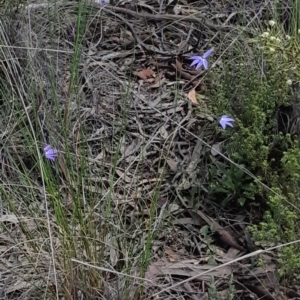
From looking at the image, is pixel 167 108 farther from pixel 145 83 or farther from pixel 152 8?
pixel 152 8

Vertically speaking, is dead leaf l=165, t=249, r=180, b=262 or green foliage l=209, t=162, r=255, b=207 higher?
green foliage l=209, t=162, r=255, b=207

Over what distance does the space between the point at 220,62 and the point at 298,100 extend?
1.44ft

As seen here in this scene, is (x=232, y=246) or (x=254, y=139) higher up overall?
(x=254, y=139)

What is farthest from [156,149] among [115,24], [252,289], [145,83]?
[115,24]

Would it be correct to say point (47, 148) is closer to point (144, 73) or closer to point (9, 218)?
point (9, 218)

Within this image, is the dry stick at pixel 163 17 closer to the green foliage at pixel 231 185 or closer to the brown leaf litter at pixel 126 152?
the brown leaf litter at pixel 126 152

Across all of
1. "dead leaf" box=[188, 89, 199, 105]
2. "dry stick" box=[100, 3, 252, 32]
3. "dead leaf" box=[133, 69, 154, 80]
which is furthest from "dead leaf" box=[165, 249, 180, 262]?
"dry stick" box=[100, 3, 252, 32]

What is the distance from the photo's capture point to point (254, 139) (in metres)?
2.04

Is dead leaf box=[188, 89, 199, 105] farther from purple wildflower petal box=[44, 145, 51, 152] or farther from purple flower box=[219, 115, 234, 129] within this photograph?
purple wildflower petal box=[44, 145, 51, 152]

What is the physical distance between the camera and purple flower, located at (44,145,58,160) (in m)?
1.92

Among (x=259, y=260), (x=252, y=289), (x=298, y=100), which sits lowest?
(x=252, y=289)

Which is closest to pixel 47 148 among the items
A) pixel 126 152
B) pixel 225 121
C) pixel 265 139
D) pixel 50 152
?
pixel 50 152

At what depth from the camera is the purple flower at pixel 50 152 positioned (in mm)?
1923

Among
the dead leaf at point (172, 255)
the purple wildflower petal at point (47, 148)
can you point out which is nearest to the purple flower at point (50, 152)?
the purple wildflower petal at point (47, 148)
